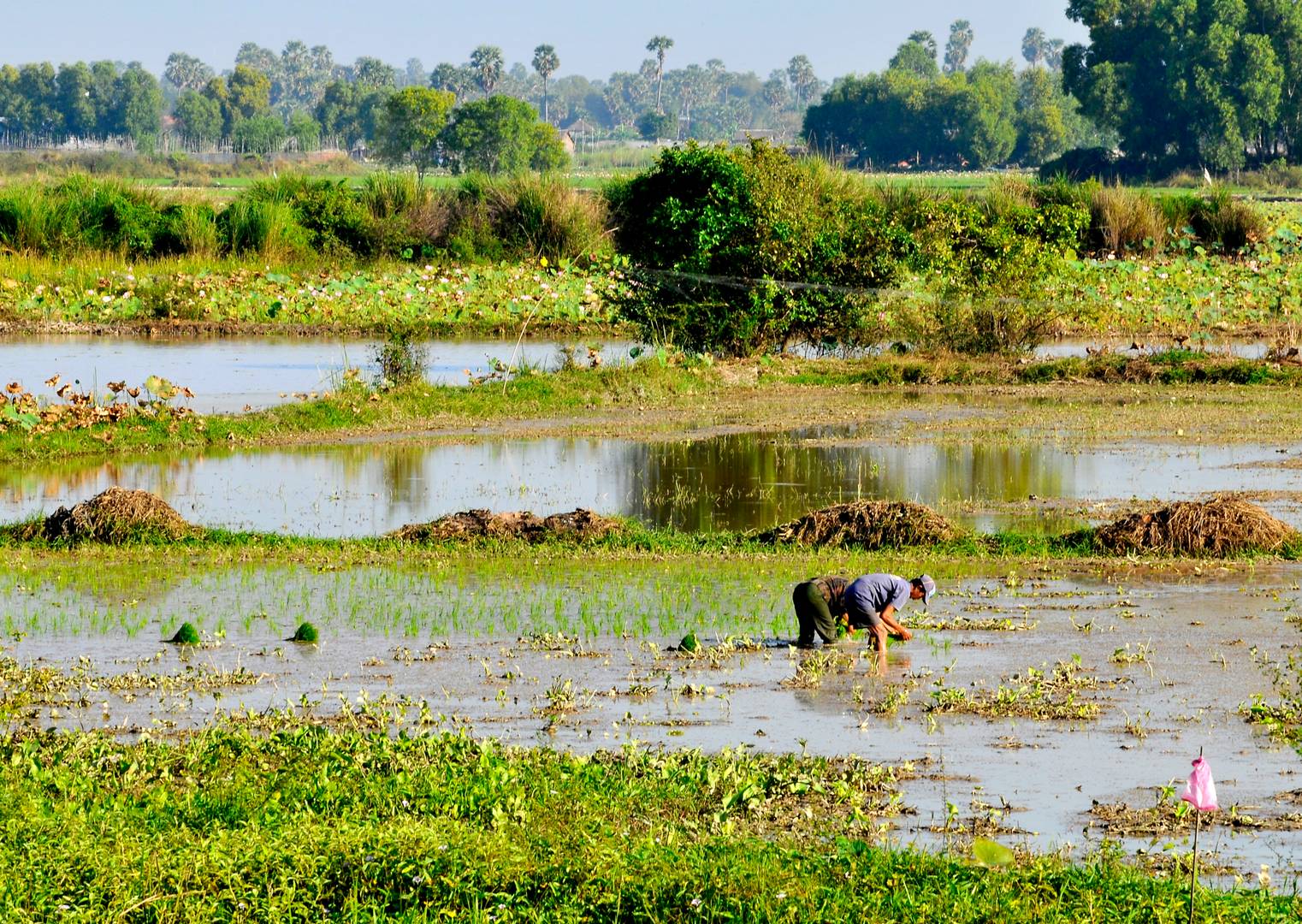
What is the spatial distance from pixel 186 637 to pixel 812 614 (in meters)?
3.89

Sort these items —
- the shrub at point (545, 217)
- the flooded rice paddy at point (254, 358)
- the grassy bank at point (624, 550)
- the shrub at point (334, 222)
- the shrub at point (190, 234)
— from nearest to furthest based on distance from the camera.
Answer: the grassy bank at point (624, 550)
the flooded rice paddy at point (254, 358)
the shrub at point (190, 234)
the shrub at point (334, 222)
the shrub at point (545, 217)

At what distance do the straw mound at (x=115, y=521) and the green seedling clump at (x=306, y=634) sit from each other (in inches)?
147

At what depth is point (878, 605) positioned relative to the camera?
10.8 m

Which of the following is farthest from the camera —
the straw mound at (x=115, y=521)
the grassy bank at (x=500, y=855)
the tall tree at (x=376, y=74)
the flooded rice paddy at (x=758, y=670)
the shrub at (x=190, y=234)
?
the tall tree at (x=376, y=74)

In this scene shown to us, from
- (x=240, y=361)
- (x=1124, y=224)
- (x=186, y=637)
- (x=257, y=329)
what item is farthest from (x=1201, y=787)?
(x=1124, y=224)

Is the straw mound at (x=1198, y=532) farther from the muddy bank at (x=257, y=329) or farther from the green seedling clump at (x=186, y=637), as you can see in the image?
the muddy bank at (x=257, y=329)

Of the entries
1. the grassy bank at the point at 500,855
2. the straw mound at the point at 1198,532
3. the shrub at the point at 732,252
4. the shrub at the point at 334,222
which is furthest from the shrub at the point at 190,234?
the grassy bank at the point at 500,855

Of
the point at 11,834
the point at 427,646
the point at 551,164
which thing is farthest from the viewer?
the point at 551,164

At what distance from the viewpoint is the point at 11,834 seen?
6.48 m

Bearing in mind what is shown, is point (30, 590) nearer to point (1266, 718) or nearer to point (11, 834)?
point (11, 834)

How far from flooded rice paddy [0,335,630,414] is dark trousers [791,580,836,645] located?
42.5 feet

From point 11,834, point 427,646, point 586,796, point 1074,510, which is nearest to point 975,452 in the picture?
point 1074,510

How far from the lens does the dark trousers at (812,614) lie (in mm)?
10789

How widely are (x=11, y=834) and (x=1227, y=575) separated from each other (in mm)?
9626
